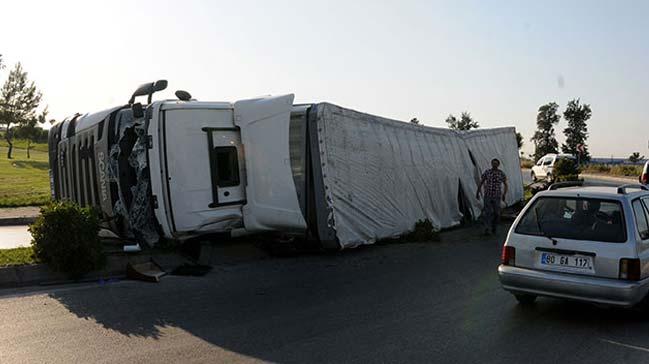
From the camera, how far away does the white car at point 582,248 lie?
18.7 ft

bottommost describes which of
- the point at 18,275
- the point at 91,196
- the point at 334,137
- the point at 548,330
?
the point at 548,330

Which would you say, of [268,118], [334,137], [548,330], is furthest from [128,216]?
[548,330]

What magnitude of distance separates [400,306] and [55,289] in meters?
4.38

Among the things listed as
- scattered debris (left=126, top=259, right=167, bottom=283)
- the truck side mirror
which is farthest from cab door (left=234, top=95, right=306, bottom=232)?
scattered debris (left=126, top=259, right=167, bottom=283)

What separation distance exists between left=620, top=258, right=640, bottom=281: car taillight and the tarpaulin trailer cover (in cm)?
497

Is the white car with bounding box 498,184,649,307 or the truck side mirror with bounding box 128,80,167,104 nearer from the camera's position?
the white car with bounding box 498,184,649,307

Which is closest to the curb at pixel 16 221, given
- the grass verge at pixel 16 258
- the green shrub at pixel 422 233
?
the grass verge at pixel 16 258

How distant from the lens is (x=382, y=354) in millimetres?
4965

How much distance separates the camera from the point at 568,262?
5.98 meters

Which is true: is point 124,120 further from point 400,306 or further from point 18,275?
point 400,306

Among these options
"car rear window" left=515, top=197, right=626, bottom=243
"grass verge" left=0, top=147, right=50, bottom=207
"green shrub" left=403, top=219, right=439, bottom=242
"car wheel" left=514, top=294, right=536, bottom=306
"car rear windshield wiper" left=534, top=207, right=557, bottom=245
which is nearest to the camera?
"car rear window" left=515, top=197, right=626, bottom=243

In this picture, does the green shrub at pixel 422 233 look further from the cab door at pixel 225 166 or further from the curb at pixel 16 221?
the curb at pixel 16 221

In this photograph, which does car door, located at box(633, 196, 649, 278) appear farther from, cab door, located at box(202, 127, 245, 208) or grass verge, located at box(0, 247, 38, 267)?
grass verge, located at box(0, 247, 38, 267)

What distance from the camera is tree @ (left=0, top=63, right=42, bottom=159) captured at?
51.6 metres
